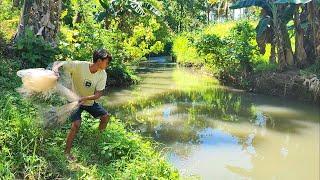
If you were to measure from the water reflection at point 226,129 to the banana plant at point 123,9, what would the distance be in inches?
126

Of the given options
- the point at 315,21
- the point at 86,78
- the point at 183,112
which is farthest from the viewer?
the point at 315,21

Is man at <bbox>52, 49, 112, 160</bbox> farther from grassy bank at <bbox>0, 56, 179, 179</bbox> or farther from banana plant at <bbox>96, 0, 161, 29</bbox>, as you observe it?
banana plant at <bbox>96, 0, 161, 29</bbox>

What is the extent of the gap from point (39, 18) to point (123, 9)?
7.83m

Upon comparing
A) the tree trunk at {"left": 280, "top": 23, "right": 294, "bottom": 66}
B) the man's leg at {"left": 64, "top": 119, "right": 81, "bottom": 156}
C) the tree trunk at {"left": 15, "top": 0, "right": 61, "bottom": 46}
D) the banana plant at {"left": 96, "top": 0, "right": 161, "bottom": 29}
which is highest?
the banana plant at {"left": 96, "top": 0, "right": 161, "bottom": 29}

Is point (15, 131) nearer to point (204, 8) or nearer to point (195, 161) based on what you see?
point (195, 161)

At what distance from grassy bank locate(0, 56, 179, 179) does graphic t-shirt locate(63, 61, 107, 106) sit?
0.62 meters

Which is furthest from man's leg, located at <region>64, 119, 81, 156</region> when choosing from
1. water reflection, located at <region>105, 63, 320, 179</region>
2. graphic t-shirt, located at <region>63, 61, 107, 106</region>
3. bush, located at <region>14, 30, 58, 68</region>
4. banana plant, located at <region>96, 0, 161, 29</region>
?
banana plant, located at <region>96, 0, 161, 29</region>

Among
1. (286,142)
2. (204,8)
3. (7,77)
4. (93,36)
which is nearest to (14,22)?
(93,36)

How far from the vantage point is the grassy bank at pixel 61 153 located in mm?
4836

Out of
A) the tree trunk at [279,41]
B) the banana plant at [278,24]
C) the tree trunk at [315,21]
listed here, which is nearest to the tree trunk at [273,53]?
the banana plant at [278,24]

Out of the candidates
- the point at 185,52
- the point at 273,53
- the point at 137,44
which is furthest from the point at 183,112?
the point at 185,52

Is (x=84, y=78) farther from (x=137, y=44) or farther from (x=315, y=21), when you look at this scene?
(x=137, y=44)

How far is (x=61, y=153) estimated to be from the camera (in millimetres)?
5289

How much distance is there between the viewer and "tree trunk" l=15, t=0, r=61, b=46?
36.9 feet
